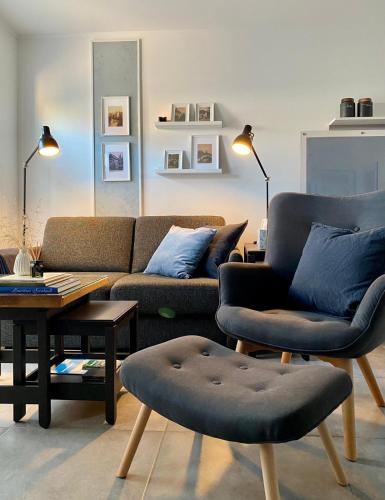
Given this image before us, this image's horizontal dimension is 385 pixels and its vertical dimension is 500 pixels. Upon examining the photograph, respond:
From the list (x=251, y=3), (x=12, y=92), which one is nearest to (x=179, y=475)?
(x=251, y=3)

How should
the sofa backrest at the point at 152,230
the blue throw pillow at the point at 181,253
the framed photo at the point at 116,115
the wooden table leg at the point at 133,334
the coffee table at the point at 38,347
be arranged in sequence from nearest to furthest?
1. the coffee table at the point at 38,347
2. the wooden table leg at the point at 133,334
3. the blue throw pillow at the point at 181,253
4. the sofa backrest at the point at 152,230
5. the framed photo at the point at 116,115

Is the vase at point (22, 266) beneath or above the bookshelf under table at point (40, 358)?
above

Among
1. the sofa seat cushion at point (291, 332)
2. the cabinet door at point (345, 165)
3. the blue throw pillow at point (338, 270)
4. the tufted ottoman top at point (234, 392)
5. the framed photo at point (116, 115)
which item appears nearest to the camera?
the tufted ottoman top at point (234, 392)

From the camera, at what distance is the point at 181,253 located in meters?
2.56

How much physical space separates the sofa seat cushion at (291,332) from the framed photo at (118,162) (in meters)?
2.15

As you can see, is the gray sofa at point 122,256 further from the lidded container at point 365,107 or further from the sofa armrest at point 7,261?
the lidded container at point 365,107

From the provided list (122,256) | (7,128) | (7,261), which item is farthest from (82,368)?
(7,128)

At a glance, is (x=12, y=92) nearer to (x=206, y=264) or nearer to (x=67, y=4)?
(x=67, y=4)

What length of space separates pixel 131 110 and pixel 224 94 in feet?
2.50

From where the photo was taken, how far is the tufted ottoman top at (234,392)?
903mm

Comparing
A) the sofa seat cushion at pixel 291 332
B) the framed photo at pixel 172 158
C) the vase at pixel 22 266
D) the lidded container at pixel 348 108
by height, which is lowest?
the sofa seat cushion at pixel 291 332

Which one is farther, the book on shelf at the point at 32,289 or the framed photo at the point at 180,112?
the framed photo at the point at 180,112

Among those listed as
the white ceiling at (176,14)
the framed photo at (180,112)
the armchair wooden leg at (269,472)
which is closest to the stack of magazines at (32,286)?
the armchair wooden leg at (269,472)

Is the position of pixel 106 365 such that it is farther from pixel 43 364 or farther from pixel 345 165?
pixel 345 165
